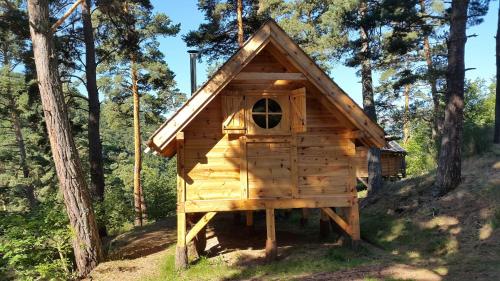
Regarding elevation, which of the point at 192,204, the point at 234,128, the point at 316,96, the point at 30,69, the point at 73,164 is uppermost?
the point at 30,69

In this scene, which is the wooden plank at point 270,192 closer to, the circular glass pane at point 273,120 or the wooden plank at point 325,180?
the wooden plank at point 325,180

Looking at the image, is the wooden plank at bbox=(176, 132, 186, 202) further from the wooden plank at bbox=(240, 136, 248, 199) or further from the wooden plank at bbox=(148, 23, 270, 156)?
the wooden plank at bbox=(240, 136, 248, 199)

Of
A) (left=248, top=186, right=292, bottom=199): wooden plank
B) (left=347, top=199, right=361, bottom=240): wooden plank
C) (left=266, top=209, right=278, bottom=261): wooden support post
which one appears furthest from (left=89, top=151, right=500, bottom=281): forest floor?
(left=248, top=186, right=292, bottom=199): wooden plank

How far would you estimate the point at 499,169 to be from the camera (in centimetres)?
1322

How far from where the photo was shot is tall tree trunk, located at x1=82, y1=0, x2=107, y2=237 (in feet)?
45.9

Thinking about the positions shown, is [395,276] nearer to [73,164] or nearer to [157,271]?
[157,271]

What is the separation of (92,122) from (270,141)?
7397 mm

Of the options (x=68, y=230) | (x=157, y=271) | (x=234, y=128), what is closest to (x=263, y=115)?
(x=234, y=128)

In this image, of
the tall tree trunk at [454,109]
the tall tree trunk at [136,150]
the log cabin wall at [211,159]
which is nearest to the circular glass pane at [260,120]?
the log cabin wall at [211,159]

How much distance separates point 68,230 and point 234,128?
4916 mm

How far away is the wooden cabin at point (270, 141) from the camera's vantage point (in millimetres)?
9664

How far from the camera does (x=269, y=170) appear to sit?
33.2 feet

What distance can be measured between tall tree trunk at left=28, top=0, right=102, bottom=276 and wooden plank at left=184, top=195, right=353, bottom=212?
2.70 m

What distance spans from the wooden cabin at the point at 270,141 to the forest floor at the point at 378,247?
0.75 metres
